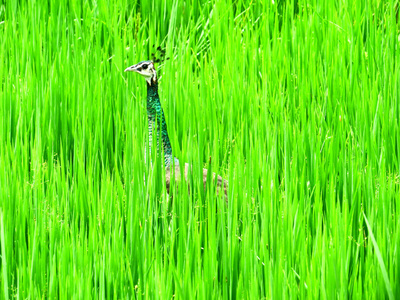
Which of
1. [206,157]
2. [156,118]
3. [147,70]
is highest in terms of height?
[147,70]

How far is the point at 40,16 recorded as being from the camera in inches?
134

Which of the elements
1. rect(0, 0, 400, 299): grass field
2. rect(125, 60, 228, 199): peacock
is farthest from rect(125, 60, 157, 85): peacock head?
rect(0, 0, 400, 299): grass field

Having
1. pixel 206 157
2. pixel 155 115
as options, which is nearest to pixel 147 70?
pixel 155 115

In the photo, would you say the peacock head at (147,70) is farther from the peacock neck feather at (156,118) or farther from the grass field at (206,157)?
the grass field at (206,157)

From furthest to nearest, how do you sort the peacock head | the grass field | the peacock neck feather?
the peacock head
the peacock neck feather
the grass field

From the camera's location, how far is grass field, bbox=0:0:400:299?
1.67 meters

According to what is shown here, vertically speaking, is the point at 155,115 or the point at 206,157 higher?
the point at 155,115

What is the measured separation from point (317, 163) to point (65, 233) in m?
0.92

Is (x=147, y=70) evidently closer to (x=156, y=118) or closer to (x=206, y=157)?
(x=156, y=118)

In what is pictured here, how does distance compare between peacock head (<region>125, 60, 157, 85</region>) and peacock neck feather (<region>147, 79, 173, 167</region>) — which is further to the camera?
peacock head (<region>125, 60, 157, 85</region>)

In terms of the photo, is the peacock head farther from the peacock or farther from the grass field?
the grass field

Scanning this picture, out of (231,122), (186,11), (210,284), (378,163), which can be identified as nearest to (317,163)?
(378,163)

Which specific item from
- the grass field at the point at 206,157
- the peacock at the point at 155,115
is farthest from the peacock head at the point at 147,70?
the grass field at the point at 206,157

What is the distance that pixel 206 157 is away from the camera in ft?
7.99
